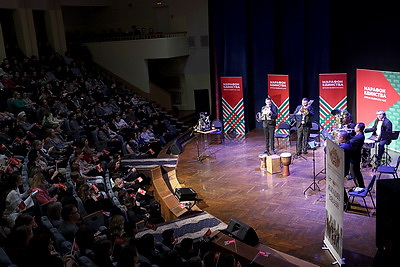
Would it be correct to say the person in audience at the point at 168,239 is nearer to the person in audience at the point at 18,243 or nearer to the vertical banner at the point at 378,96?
the person in audience at the point at 18,243

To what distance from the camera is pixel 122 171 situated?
8422 mm

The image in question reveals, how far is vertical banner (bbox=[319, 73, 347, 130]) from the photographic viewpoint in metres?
10.4

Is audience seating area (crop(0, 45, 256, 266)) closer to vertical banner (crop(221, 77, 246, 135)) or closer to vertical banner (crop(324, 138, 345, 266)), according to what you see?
vertical banner (crop(324, 138, 345, 266))

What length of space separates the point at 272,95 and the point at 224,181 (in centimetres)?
453

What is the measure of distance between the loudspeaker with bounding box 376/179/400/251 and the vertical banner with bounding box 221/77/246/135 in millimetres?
7865

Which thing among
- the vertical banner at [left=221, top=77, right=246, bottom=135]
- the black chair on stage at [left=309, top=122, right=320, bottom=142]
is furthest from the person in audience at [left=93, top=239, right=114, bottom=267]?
the vertical banner at [left=221, top=77, right=246, bottom=135]

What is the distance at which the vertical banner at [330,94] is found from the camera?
34.1 feet

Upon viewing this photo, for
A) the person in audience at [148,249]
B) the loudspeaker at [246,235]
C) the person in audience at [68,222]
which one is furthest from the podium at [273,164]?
the person in audience at [68,222]

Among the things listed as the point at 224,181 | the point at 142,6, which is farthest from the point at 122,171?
the point at 142,6

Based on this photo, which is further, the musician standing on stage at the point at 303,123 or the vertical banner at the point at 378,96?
the musician standing on stage at the point at 303,123

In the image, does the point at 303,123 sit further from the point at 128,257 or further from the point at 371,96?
the point at 128,257

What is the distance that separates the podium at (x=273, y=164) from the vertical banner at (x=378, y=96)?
2.41 m

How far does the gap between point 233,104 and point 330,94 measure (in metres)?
2.93

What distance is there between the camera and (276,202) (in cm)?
700
